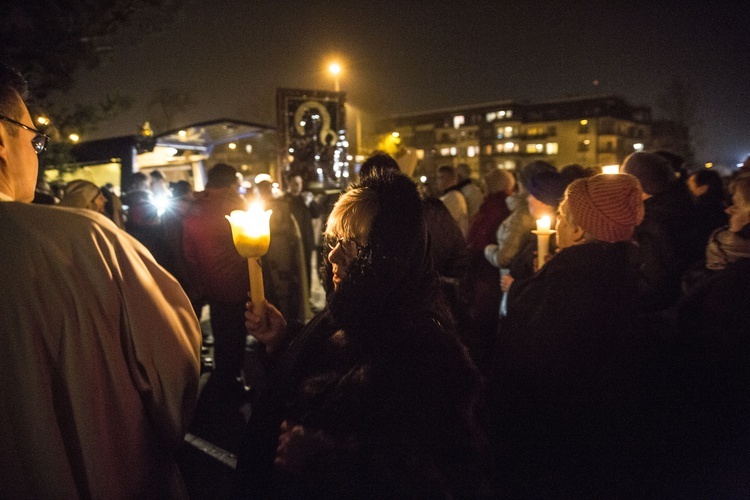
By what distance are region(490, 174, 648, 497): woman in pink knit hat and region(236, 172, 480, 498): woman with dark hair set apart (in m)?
0.99

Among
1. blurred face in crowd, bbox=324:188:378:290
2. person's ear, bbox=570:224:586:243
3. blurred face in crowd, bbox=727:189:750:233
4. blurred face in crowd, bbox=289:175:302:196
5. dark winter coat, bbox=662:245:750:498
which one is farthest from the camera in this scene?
blurred face in crowd, bbox=289:175:302:196

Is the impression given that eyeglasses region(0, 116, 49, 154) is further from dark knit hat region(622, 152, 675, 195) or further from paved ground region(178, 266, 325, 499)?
dark knit hat region(622, 152, 675, 195)

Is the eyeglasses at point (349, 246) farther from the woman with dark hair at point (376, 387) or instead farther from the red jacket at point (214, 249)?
the red jacket at point (214, 249)

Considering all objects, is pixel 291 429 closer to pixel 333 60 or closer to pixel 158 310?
pixel 158 310

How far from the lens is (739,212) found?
10.0 feet

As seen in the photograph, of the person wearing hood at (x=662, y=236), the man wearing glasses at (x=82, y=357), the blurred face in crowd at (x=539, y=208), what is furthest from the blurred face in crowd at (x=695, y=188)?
the man wearing glasses at (x=82, y=357)

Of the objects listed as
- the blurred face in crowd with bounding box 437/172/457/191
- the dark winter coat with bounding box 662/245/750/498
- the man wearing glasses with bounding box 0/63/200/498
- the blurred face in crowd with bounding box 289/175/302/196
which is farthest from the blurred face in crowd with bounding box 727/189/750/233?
the blurred face in crowd with bounding box 289/175/302/196

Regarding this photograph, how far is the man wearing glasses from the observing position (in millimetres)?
1354

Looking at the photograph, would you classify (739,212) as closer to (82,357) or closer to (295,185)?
(82,357)

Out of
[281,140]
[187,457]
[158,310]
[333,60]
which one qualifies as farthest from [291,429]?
[333,60]

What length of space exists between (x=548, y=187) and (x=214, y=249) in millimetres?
3445

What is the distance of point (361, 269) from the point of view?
177 centimetres

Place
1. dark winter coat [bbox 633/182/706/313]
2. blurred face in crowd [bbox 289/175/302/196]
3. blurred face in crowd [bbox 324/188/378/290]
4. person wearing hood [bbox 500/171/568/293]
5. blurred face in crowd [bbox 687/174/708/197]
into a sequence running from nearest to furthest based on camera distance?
1. blurred face in crowd [bbox 324/188/378/290]
2. dark winter coat [bbox 633/182/706/313]
3. person wearing hood [bbox 500/171/568/293]
4. blurred face in crowd [bbox 687/174/708/197]
5. blurred face in crowd [bbox 289/175/302/196]

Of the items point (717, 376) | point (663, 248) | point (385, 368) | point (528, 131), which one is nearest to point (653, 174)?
point (663, 248)
